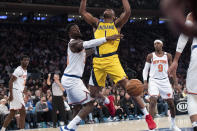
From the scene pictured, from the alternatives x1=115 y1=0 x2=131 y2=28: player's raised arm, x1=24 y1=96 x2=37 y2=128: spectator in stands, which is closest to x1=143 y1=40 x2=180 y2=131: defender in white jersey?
x1=115 y1=0 x2=131 y2=28: player's raised arm

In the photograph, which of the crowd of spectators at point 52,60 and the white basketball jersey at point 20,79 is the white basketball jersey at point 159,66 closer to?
the white basketball jersey at point 20,79

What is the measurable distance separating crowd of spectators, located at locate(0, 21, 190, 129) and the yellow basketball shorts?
5117mm

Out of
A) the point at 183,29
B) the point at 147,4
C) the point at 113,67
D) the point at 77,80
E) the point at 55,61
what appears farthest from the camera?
the point at 147,4

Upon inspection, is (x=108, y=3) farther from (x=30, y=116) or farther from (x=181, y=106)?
(x=30, y=116)

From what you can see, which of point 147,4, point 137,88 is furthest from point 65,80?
point 147,4

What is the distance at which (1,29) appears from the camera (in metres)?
23.0

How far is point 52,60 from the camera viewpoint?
20.5 m

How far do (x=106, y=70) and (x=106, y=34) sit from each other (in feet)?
2.19

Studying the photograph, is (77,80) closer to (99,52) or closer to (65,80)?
(65,80)

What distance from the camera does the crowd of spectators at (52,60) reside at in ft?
36.5

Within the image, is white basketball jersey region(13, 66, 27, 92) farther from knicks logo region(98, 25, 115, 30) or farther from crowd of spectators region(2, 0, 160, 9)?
crowd of spectators region(2, 0, 160, 9)

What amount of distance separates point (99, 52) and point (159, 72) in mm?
2435

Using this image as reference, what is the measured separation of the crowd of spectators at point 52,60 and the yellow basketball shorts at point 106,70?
5117 millimetres

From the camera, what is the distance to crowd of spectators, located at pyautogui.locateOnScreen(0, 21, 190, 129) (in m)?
11.1
